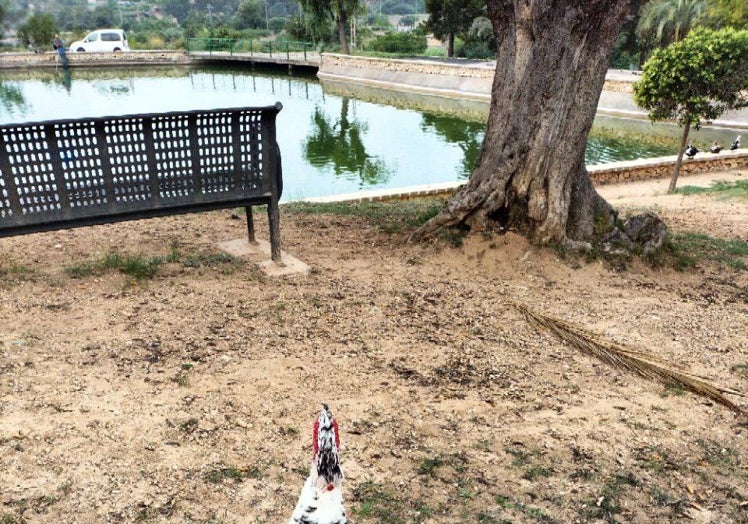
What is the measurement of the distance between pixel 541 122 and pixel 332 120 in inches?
705

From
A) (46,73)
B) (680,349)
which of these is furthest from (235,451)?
(46,73)

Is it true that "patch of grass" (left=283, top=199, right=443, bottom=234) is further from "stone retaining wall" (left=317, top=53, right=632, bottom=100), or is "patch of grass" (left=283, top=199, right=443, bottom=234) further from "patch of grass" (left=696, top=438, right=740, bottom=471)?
"stone retaining wall" (left=317, top=53, right=632, bottom=100)

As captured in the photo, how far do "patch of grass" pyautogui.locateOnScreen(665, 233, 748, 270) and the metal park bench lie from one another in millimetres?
3854

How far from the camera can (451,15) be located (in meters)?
36.9

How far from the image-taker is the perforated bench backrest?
4.22 m

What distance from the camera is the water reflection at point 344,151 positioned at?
49.0ft

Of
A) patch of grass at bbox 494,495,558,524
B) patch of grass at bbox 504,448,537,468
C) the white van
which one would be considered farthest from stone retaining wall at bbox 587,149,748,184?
the white van

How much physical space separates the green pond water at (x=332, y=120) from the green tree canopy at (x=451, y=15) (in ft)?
28.5

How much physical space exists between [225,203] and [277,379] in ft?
6.20

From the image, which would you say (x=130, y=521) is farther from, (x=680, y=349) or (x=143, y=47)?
(x=143, y=47)

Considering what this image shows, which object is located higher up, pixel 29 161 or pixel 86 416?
pixel 29 161

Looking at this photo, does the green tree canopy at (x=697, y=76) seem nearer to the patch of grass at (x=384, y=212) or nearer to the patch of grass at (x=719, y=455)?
the patch of grass at (x=384, y=212)

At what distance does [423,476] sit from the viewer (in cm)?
287

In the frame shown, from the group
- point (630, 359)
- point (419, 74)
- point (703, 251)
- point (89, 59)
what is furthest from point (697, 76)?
point (89, 59)
